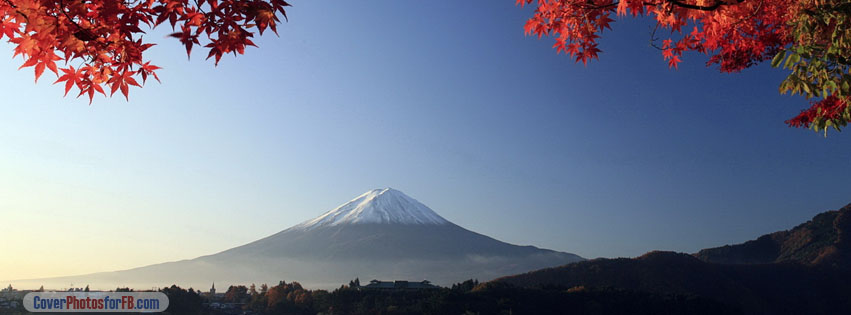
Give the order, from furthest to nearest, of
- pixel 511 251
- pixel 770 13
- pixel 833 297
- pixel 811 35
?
pixel 511 251
pixel 833 297
pixel 770 13
pixel 811 35

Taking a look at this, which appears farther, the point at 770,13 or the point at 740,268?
the point at 740,268

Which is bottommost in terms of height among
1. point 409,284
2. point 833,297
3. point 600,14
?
point 833,297

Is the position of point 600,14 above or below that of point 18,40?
above

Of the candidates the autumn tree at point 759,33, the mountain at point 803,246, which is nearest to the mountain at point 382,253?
the mountain at point 803,246

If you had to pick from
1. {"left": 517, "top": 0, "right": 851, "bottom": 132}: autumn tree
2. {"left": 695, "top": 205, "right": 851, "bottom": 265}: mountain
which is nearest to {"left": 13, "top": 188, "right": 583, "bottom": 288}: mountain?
{"left": 695, "top": 205, "right": 851, "bottom": 265}: mountain

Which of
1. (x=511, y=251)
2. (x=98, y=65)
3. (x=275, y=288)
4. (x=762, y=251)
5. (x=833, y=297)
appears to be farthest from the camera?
(x=511, y=251)

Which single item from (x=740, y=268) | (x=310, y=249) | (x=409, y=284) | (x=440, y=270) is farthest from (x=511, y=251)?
(x=409, y=284)

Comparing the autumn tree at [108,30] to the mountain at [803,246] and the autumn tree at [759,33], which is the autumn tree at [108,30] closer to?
the autumn tree at [759,33]

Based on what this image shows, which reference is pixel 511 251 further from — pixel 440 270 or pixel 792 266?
pixel 792 266

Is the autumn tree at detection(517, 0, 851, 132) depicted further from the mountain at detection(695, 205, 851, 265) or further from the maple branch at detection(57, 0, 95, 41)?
the mountain at detection(695, 205, 851, 265)
